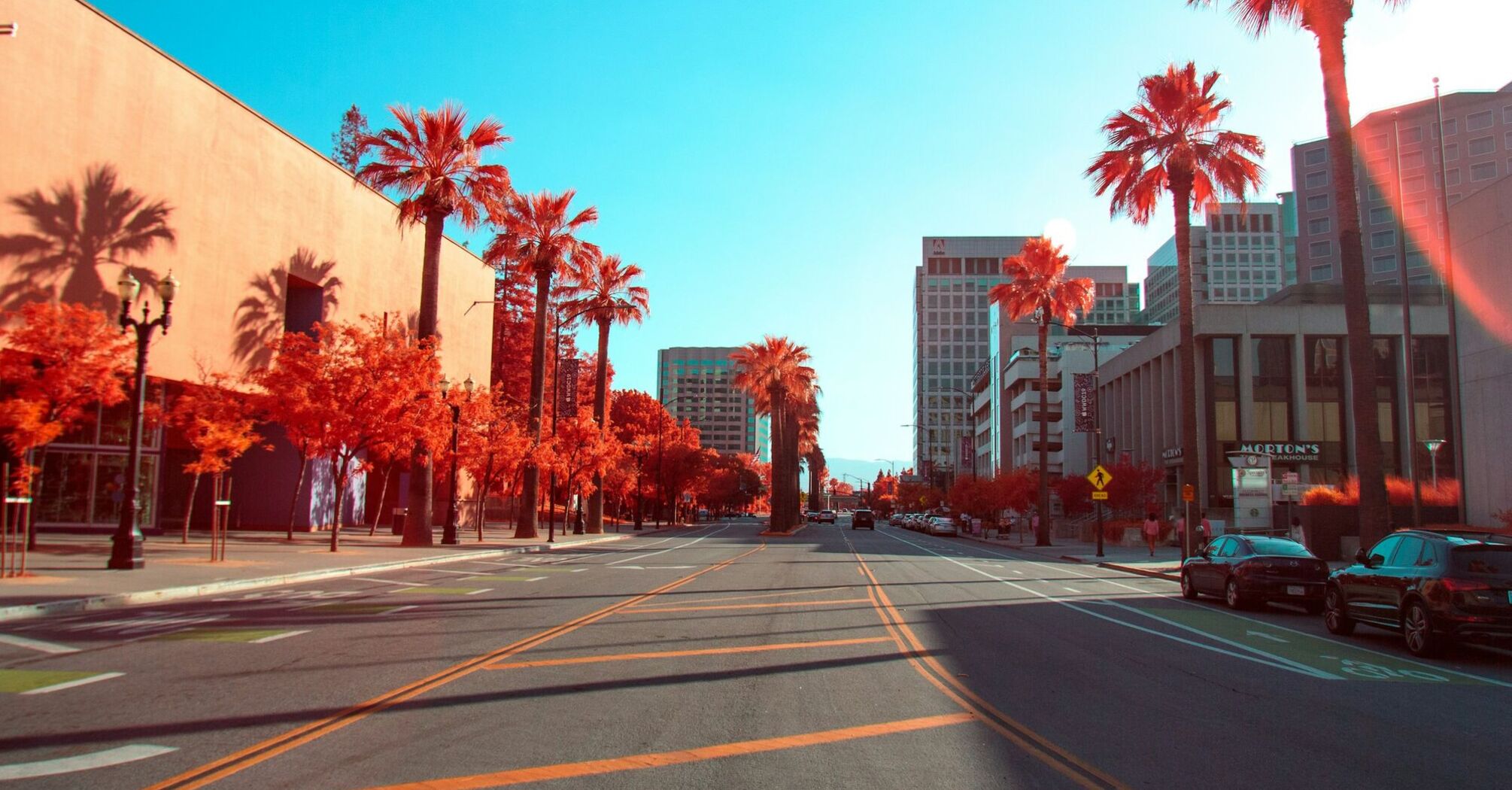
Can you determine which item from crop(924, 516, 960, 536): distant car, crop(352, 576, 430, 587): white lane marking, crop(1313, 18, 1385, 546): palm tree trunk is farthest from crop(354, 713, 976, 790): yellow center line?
crop(924, 516, 960, 536): distant car

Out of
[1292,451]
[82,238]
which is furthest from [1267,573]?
[1292,451]

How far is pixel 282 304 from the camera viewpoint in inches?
1307

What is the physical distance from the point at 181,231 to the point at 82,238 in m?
3.25

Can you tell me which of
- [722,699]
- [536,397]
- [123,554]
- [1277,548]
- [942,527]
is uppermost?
[536,397]

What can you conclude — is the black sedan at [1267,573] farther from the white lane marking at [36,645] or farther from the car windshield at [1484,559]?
the white lane marking at [36,645]

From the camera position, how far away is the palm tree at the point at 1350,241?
18.5 m

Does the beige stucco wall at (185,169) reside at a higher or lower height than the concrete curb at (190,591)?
higher

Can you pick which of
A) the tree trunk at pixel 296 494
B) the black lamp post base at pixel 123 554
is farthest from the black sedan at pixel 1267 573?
the tree trunk at pixel 296 494

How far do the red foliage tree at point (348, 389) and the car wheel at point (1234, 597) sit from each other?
20.6 m

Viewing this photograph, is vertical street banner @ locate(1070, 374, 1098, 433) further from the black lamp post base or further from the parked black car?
the black lamp post base

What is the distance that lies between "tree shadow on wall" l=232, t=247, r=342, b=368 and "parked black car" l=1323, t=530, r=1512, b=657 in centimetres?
3006

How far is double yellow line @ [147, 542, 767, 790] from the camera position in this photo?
5.68 meters

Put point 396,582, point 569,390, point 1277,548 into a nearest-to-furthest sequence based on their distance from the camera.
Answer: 1. point 1277,548
2. point 396,582
3. point 569,390

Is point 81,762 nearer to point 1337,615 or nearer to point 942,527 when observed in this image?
point 1337,615
